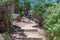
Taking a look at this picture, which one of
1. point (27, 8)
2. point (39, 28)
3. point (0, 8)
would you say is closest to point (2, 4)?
point (0, 8)

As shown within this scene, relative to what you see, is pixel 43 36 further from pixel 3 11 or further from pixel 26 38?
pixel 3 11

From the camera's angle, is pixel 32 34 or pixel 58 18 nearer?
pixel 58 18

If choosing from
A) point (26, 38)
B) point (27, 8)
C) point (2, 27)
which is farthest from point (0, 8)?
point (27, 8)

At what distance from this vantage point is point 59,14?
446 cm

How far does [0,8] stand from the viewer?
524cm

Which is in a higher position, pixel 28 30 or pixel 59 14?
pixel 59 14

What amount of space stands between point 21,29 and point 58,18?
240cm

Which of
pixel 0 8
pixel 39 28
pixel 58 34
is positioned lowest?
pixel 39 28

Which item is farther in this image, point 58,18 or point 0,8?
point 0,8

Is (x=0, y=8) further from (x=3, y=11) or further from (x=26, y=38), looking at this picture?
(x=26, y=38)

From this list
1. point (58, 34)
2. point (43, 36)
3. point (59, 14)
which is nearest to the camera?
point (58, 34)

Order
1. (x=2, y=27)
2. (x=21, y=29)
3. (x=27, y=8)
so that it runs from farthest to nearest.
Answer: (x=27, y=8)
(x=21, y=29)
(x=2, y=27)

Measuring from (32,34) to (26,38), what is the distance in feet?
1.71

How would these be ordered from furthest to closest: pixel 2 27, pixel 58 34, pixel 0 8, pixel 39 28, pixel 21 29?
1. pixel 39 28
2. pixel 21 29
3. pixel 2 27
4. pixel 0 8
5. pixel 58 34
